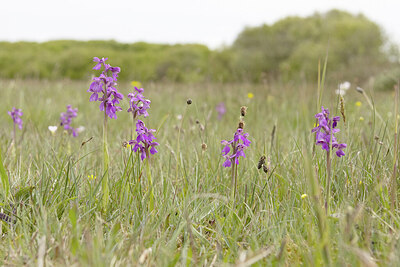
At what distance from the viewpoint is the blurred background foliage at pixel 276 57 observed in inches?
614

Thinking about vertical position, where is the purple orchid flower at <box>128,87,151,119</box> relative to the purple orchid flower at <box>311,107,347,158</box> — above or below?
above

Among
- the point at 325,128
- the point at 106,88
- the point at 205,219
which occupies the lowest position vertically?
the point at 205,219

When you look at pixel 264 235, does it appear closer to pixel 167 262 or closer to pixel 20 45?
pixel 167 262

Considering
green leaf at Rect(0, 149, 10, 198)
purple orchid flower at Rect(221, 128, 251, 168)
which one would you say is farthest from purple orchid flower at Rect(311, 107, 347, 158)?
green leaf at Rect(0, 149, 10, 198)

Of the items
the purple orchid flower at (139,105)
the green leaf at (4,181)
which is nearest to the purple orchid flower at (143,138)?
the purple orchid flower at (139,105)

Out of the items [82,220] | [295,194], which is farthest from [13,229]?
[295,194]

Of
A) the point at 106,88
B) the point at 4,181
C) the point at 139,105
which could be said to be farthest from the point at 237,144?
the point at 4,181

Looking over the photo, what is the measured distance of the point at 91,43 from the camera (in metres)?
38.0

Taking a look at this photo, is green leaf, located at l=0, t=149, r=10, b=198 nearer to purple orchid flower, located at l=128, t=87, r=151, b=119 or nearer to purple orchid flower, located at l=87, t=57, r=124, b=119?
purple orchid flower, located at l=87, t=57, r=124, b=119

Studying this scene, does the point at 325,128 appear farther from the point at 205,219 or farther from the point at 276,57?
the point at 276,57

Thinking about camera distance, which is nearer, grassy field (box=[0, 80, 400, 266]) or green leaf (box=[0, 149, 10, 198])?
grassy field (box=[0, 80, 400, 266])

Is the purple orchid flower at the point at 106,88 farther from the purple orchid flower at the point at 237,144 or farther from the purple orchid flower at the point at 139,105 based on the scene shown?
the purple orchid flower at the point at 237,144

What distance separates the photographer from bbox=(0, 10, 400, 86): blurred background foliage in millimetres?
15586

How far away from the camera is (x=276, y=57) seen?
75.3 ft
